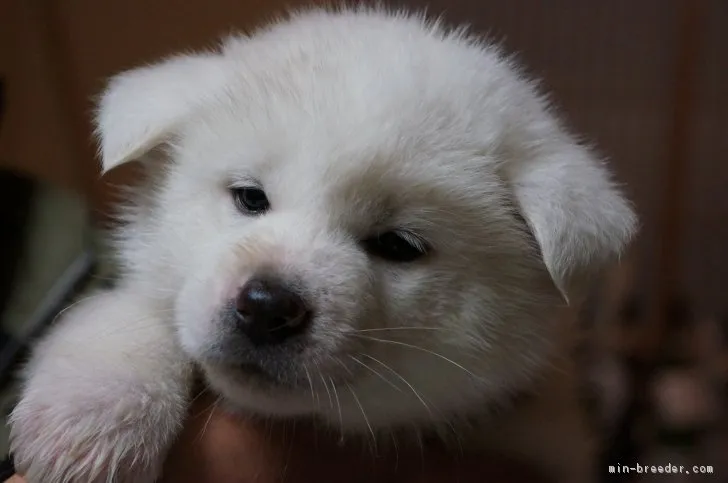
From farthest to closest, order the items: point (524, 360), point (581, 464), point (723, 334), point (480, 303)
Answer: point (723, 334)
point (581, 464)
point (524, 360)
point (480, 303)

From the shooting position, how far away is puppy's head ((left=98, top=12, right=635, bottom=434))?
112 cm

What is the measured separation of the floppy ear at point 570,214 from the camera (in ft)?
3.92

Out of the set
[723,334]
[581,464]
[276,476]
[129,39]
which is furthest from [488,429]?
[723,334]

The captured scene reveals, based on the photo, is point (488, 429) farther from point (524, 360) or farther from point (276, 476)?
point (276, 476)

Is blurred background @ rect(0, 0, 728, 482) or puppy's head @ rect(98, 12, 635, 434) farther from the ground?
blurred background @ rect(0, 0, 728, 482)

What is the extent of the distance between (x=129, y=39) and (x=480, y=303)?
5.57 feet

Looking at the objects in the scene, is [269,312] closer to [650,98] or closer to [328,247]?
[328,247]

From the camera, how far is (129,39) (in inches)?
97.3

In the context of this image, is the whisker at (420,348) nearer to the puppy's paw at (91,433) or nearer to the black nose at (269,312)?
the black nose at (269,312)

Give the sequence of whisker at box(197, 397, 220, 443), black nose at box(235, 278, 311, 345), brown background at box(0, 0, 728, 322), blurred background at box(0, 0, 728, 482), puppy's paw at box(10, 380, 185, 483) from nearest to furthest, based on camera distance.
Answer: black nose at box(235, 278, 311, 345), puppy's paw at box(10, 380, 185, 483), whisker at box(197, 397, 220, 443), blurred background at box(0, 0, 728, 482), brown background at box(0, 0, 728, 322)

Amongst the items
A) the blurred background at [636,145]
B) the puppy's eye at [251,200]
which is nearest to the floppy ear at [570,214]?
the puppy's eye at [251,200]

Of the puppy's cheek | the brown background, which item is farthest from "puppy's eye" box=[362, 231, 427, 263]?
the brown background

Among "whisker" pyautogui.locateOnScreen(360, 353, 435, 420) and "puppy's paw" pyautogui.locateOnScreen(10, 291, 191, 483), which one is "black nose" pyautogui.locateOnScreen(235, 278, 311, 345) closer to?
"whisker" pyautogui.locateOnScreen(360, 353, 435, 420)

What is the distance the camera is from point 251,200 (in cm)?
122
